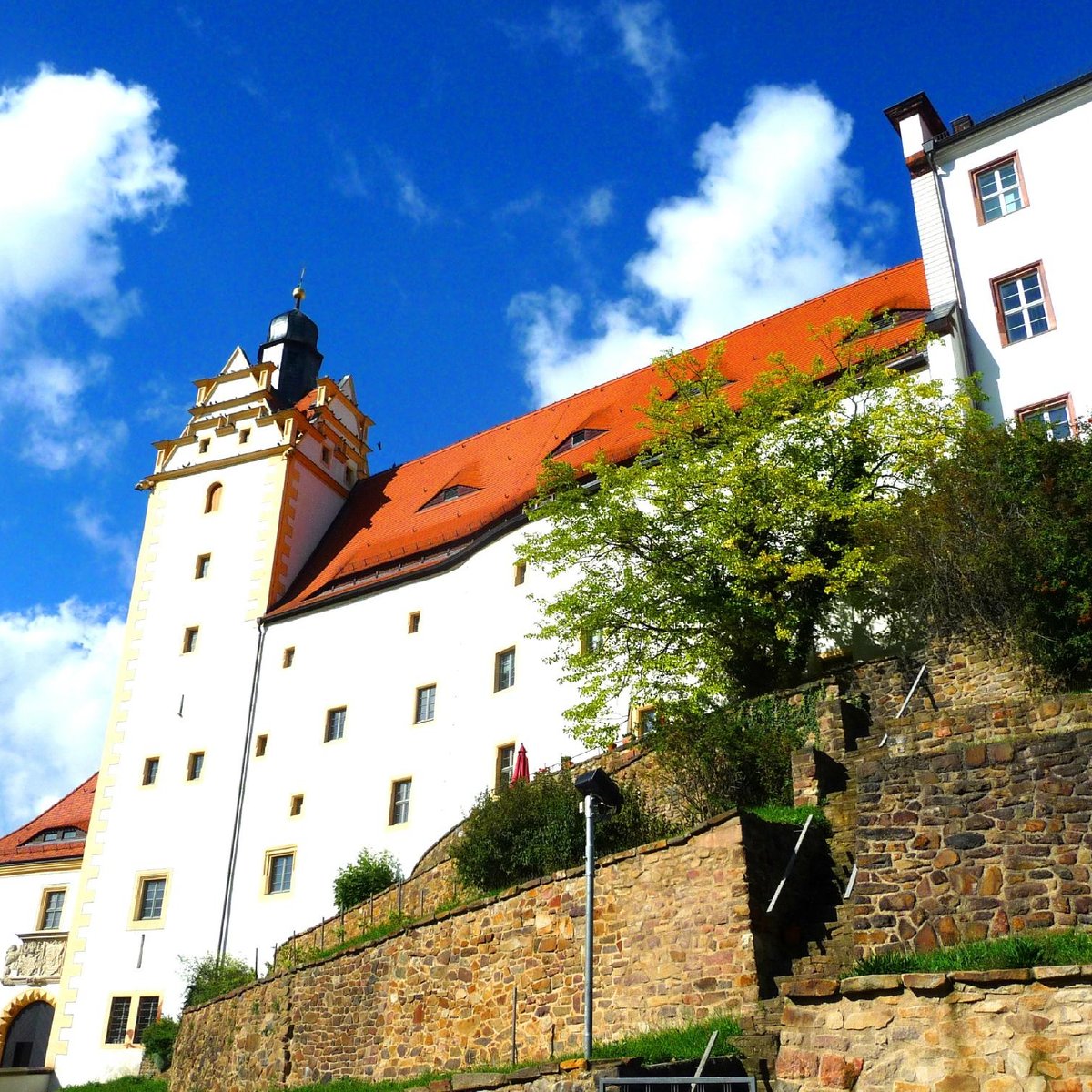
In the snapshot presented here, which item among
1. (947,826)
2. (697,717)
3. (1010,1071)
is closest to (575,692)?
(697,717)

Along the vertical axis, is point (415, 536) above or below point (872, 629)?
above

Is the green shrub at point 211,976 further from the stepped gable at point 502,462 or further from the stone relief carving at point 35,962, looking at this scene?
the stepped gable at point 502,462

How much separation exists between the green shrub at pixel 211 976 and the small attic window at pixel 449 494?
12.7 meters

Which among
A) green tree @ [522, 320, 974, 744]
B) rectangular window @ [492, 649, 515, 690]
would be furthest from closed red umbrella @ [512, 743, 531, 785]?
rectangular window @ [492, 649, 515, 690]

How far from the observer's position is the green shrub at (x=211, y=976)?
24641 mm

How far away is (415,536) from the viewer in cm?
3238

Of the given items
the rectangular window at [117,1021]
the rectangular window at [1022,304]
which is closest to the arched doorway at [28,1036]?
the rectangular window at [117,1021]

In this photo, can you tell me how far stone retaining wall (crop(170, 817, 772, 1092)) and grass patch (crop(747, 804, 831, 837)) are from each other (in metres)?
1.10

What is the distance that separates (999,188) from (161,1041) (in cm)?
2476

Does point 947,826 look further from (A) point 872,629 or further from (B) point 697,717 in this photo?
(A) point 872,629

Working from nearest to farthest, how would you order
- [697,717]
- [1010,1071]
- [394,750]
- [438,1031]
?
1. [1010,1071]
2. [438,1031]
3. [697,717]
4. [394,750]

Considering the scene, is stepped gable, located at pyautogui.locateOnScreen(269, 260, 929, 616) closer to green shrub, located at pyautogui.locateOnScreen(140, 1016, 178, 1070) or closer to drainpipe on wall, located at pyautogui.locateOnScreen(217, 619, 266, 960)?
drainpipe on wall, located at pyautogui.locateOnScreen(217, 619, 266, 960)

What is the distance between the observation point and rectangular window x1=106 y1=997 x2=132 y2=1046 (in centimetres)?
2939

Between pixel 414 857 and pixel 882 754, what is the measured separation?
47.1 feet
